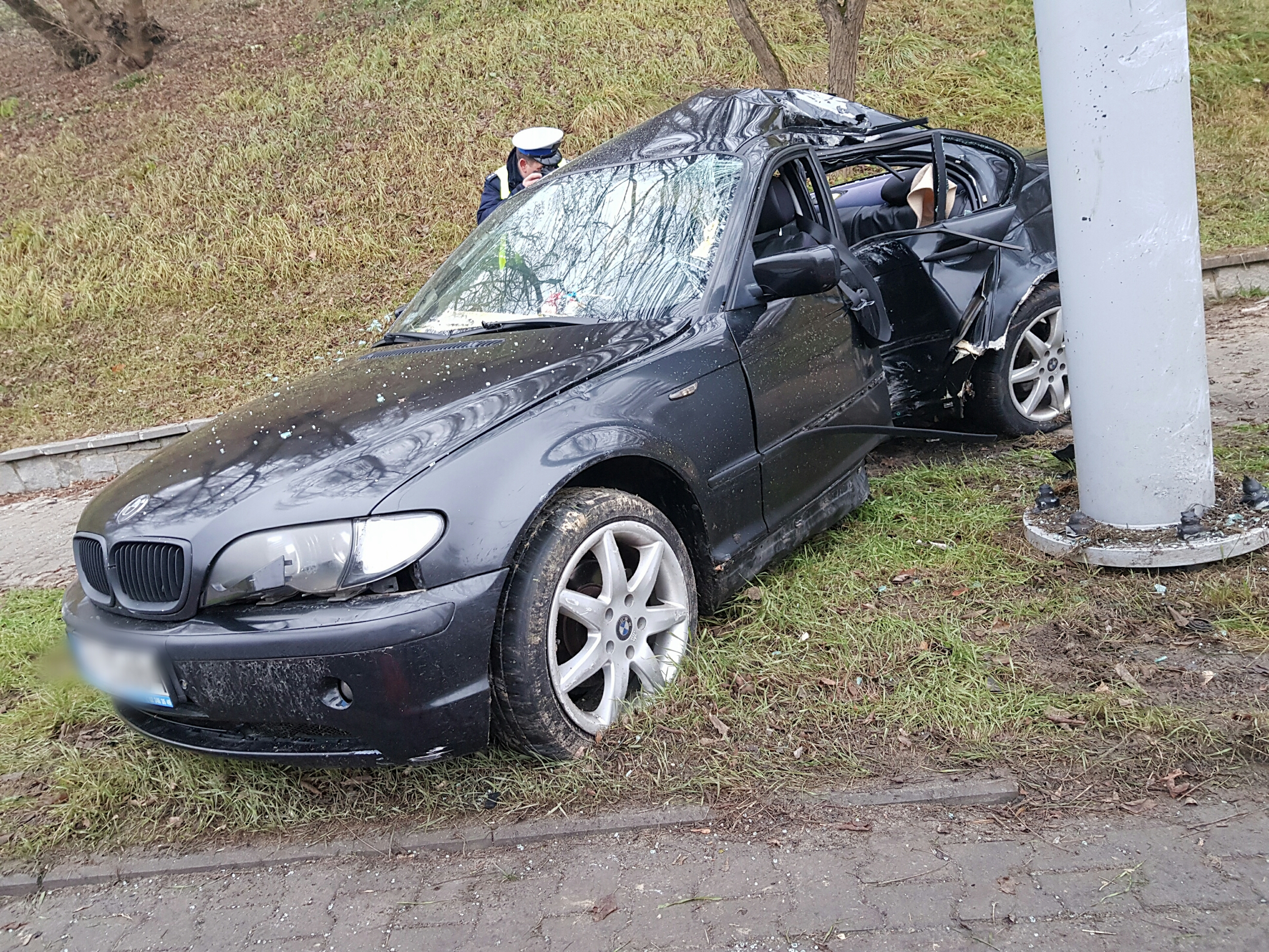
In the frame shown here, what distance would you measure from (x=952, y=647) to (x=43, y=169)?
42.1ft

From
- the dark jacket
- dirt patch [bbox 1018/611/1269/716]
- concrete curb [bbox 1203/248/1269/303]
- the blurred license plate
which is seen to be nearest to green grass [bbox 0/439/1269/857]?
dirt patch [bbox 1018/611/1269/716]

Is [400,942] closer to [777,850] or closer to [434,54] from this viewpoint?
[777,850]

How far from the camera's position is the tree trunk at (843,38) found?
877 centimetres

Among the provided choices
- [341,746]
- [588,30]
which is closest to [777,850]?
[341,746]

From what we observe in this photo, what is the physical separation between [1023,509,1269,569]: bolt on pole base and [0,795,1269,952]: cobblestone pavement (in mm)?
1172

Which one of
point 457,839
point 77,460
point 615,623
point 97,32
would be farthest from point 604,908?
point 97,32

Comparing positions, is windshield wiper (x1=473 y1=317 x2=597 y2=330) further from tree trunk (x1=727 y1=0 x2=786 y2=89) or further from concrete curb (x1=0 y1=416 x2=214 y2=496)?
tree trunk (x1=727 y1=0 x2=786 y2=89)

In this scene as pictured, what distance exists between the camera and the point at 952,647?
129 inches

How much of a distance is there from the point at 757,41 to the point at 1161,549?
23.8ft

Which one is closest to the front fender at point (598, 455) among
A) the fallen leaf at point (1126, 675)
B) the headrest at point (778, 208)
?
the headrest at point (778, 208)

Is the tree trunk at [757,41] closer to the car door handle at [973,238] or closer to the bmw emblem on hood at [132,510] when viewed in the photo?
the car door handle at [973,238]

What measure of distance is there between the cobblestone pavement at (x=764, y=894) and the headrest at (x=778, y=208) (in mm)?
2222

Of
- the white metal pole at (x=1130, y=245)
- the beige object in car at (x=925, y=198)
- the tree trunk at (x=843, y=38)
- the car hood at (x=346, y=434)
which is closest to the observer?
the car hood at (x=346, y=434)

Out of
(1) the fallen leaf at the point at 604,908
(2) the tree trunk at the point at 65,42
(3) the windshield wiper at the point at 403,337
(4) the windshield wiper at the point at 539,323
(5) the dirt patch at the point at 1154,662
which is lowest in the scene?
(5) the dirt patch at the point at 1154,662
